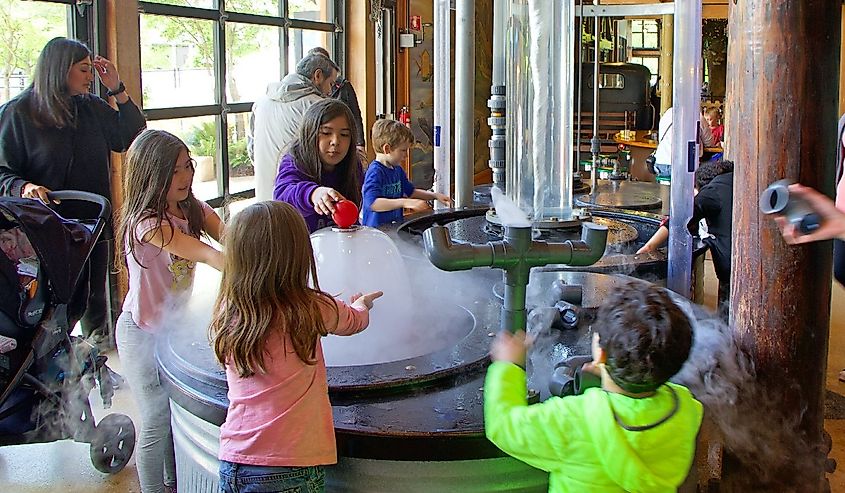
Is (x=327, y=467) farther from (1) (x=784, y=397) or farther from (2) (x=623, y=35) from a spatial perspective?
(2) (x=623, y=35)

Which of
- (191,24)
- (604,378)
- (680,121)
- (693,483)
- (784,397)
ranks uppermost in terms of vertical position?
(191,24)

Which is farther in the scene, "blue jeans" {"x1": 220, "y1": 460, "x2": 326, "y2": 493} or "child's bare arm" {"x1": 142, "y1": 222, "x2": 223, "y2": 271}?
"child's bare arm" {"x1": 142, "y1": 222, "x2": 223, "y2": 271}

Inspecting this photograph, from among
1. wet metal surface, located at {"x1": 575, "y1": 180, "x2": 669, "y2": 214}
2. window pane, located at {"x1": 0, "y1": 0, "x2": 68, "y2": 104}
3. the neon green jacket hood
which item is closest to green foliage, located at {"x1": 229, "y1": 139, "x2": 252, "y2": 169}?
window pane, located at {"x1": 0, "y1": 0, "x2": 68, "y2": 104}

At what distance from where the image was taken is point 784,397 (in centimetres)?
202

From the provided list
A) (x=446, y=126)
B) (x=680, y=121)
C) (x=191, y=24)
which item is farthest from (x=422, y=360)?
(x=191, y=24)

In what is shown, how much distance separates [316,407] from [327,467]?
163mm

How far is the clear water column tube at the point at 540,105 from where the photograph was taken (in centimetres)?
354

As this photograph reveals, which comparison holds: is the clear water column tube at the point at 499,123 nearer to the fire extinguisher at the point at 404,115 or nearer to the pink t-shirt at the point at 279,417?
the pink t-shirt at the point at 279,417

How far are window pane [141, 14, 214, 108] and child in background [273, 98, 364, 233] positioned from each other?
7.20ft

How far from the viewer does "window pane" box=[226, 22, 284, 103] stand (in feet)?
19.2

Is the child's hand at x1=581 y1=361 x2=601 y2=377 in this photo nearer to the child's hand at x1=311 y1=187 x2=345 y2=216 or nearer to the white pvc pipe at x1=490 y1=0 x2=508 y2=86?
the child's hand at x1=311 y1=187 x2=345 y2=216

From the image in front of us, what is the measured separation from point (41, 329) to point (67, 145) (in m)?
1.20

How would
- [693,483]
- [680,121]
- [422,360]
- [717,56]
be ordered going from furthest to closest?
[717,56] < [680,121] < [422,360] < [693,483]

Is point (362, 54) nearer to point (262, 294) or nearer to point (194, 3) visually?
point (194, 3)
